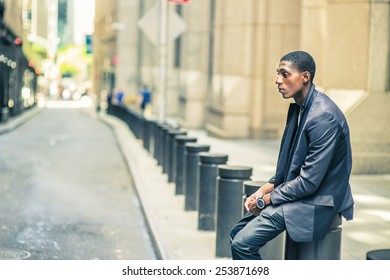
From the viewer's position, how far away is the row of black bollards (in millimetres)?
5168

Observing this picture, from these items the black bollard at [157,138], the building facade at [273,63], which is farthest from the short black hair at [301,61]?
the black bollard at [157,138]

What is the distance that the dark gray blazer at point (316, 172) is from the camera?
15.4 feet

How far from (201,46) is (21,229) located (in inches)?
1009

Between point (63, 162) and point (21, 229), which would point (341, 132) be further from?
point (63, 162)

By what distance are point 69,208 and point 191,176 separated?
1.84m

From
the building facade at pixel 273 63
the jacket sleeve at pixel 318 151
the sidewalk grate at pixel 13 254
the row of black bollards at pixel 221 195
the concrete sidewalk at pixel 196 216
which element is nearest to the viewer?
the jacket sleeve at pixel 318 151

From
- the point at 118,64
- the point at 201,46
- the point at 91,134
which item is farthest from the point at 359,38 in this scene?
the point at 118,64

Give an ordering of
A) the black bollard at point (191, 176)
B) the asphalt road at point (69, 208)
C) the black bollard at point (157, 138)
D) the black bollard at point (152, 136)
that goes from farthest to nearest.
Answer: the black bollard at point (152, 136)
the black bollard at point (157, 138)
the black bollard at point (191, 176)
the asphalt road at point (69, 208)

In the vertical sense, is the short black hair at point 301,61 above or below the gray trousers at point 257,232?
above

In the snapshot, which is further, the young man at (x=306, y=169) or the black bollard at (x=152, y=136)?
the black bollard at (x=152, y=136)

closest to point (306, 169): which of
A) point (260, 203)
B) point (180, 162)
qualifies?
point (260, 203)

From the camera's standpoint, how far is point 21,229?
32.9 ft

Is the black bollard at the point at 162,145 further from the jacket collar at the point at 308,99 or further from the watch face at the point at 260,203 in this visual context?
the jacket collar at the point at 308,99

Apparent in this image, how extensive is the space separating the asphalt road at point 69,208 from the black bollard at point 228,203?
976mm
